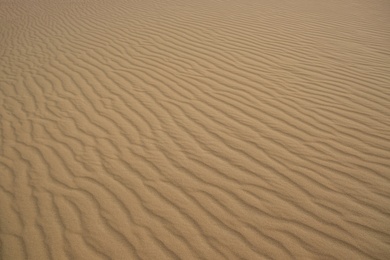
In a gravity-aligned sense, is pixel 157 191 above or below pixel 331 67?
below

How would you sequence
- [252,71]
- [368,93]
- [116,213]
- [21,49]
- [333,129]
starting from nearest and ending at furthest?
[116,213] < [333,129] < [368,93] < [252,71] < [21,49]

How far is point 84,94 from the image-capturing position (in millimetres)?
4055

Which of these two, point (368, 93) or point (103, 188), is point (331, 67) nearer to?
point (368, 93)

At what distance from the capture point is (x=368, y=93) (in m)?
3.64

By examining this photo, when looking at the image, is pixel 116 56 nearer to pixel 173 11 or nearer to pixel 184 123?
pixel 184 123

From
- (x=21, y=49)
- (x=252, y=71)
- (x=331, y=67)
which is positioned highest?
(x=331, y=67)

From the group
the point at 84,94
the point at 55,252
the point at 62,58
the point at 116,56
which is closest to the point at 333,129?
the point at 55,252

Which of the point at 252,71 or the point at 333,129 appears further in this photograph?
the point at 252,71

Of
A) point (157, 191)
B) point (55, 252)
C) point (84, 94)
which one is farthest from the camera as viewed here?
point (84, 94)

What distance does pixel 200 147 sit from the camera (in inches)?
115

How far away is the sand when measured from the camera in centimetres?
209

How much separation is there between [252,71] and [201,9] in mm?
4437

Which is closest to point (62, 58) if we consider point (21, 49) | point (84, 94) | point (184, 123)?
Result: point (21, 49)

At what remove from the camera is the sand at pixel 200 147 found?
6.86ft
